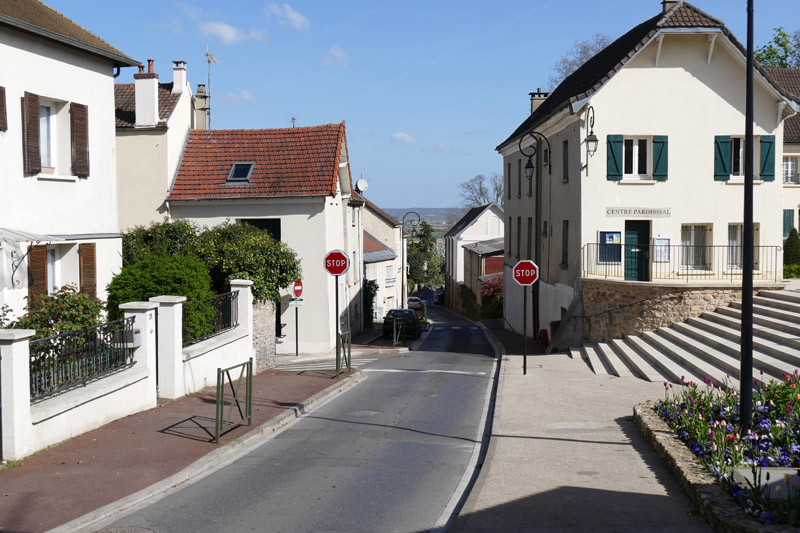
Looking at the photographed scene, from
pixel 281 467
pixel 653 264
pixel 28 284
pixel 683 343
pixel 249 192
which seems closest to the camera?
pixel 281 467

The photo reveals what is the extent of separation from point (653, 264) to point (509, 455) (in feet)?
48.4

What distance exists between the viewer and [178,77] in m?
27.3

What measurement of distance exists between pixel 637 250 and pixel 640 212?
1.21 metres

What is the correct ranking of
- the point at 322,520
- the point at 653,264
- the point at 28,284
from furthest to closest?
1. the point at 653,264
2. the point at 28,284
3. the point at 322,520

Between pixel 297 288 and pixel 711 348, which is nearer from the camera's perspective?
pixel 711 348

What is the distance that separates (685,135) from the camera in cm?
2353

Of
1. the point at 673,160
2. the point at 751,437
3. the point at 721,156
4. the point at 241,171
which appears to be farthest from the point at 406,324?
the point at 751,437

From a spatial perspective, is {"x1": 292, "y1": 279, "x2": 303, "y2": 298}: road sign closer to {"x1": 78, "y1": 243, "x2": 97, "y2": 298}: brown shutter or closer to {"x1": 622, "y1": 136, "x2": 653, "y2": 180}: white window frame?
{"x1": 78, "y1": 243, "x2": 97, "y2": 298}: brown shutter

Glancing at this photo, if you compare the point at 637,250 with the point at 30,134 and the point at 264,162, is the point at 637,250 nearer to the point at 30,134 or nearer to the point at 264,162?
the point at 264,162

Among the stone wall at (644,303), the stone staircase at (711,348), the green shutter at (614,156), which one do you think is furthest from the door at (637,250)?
the stone staircase at (711,348)

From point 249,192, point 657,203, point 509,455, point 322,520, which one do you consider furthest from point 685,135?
point 322,520

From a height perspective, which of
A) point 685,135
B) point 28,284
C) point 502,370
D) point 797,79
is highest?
point 797,79

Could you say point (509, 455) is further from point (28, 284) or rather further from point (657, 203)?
point (657, 203)

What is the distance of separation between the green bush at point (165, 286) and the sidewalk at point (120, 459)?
178 centimetres
